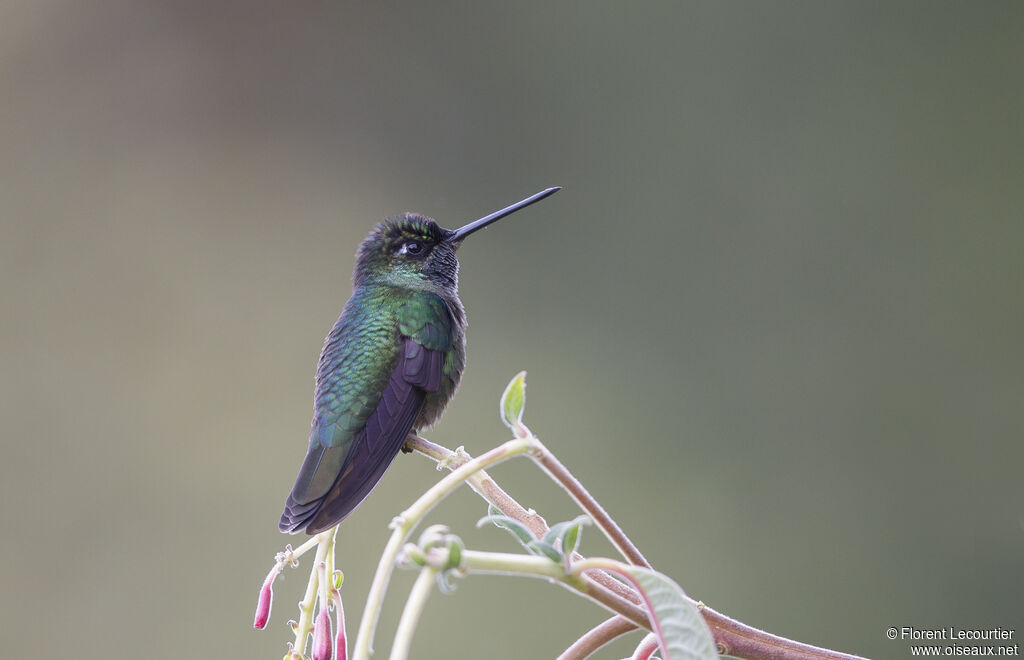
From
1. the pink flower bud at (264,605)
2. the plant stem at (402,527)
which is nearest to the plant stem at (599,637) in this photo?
the plant stem at (402,527)

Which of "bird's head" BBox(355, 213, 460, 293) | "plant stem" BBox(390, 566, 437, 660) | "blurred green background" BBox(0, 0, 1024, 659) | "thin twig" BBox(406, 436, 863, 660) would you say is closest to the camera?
"plant stem" BBox(390, 566, 437, 660)

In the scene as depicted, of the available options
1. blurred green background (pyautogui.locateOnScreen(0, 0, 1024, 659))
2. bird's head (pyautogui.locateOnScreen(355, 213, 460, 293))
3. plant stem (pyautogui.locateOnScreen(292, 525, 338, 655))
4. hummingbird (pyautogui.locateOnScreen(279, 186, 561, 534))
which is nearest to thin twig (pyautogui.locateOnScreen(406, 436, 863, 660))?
plant stem (pyautogui.locateOnScreen(292, 525, 338, 655))

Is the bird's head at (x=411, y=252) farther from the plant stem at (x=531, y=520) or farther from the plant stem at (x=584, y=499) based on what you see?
the plant stem at (x=584, y=499)

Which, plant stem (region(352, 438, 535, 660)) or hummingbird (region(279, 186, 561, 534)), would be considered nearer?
plant stem (region(352, 438, 535, 660))

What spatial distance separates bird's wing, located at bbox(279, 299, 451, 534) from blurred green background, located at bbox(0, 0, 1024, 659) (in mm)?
2209

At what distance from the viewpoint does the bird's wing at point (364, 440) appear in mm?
869

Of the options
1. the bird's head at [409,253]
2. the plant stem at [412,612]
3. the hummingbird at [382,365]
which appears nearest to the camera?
the plant stem at [412,612]

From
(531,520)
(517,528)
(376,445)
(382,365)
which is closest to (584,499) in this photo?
(517,528)

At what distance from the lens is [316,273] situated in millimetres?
4445

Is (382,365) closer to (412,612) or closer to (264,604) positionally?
(264,604)

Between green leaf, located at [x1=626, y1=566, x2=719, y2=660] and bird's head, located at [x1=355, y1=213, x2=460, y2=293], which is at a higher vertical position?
bird's head, located at [x1=355, y1=213, x2=460, y2=293]

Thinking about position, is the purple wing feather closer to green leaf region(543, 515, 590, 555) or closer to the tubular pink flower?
the tubular pink flower

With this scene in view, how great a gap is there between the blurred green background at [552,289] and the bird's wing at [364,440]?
2.21 m

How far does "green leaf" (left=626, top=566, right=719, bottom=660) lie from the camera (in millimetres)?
410
